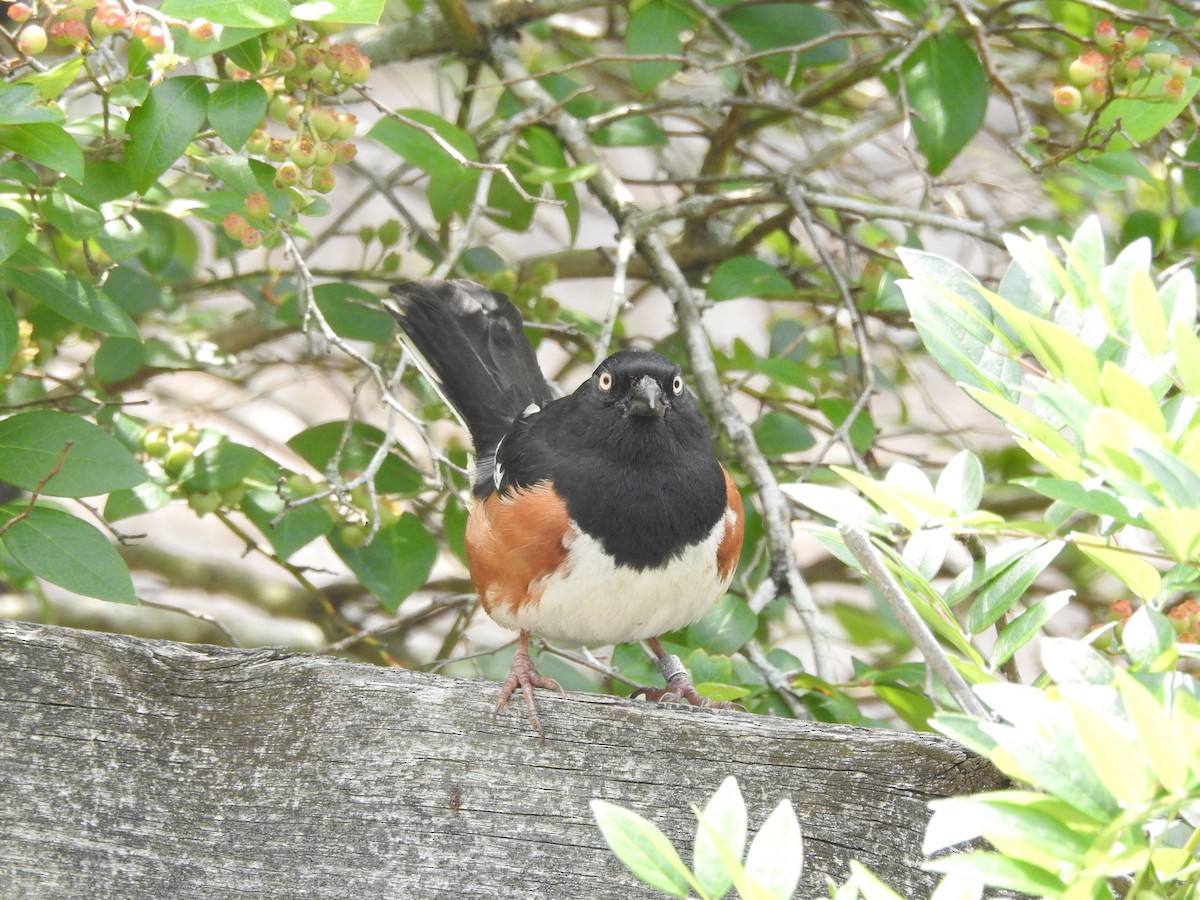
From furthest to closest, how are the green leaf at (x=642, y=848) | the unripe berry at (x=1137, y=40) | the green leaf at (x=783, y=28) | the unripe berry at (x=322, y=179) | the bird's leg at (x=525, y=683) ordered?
the green leaf at (x=783, y=28)
the unripe berry at (x=1137, y=40)
the unripe berry at (x=322, y=179)
the bird's leg at (x=525, y=683)
the green leaf at (x=642, y=848)

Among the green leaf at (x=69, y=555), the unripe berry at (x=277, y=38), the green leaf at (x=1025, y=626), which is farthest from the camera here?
the unripe berry at (x=277, y=38)

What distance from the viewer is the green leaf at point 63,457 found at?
5.52 feet

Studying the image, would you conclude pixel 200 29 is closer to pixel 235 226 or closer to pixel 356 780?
pixel 235 226

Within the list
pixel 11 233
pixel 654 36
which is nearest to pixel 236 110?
pixel 11 233

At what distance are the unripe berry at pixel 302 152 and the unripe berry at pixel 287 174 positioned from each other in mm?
11

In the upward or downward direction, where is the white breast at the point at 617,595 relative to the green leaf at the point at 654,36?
downward

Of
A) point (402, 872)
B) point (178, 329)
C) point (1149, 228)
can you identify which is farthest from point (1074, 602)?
point (402, 872)

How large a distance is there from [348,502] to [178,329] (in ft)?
3.89

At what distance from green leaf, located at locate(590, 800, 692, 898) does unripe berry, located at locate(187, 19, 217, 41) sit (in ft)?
3.99

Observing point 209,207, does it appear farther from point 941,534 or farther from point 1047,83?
point 1047,83

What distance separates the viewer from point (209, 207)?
1971 mm

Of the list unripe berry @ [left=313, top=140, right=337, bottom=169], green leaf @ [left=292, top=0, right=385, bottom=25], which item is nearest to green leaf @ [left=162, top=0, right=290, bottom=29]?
green leaf @ [left=292, top=0, right=385, bottom=25]

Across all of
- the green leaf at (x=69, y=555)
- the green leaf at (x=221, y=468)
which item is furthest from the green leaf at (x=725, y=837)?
the green leaf at (x=221, y=468)

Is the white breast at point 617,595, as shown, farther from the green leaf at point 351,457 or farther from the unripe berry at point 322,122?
the unripe berry at point 322,122
